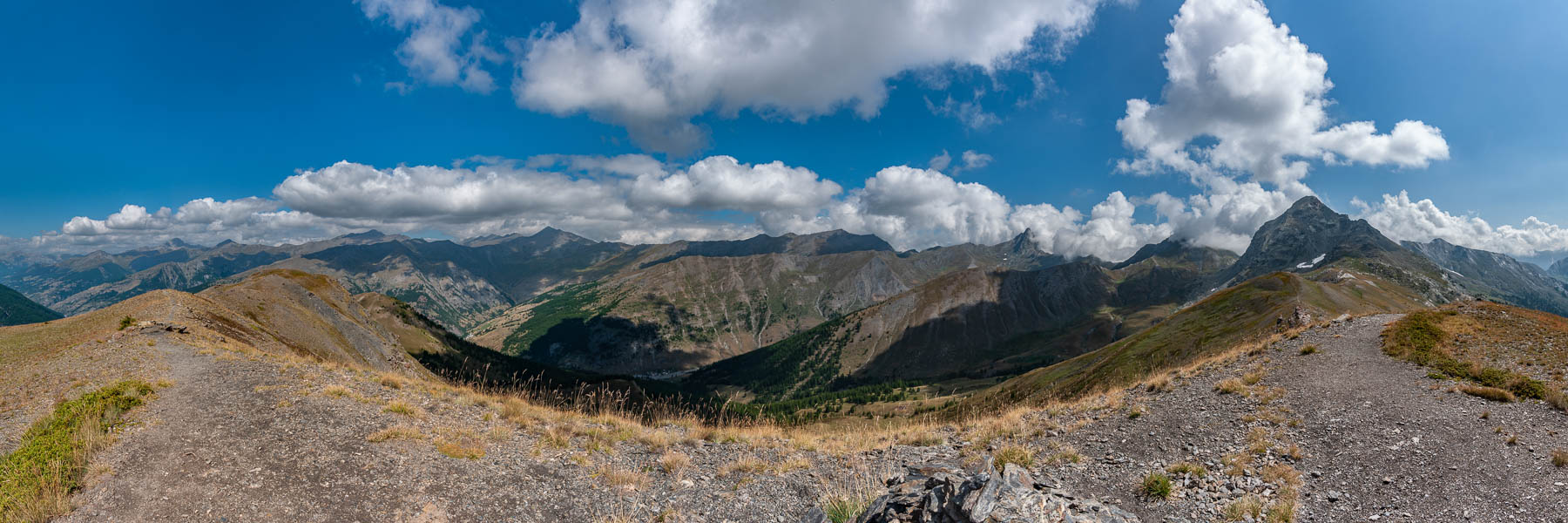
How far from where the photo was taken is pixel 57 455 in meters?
9.00

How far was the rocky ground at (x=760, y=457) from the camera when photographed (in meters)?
8.70

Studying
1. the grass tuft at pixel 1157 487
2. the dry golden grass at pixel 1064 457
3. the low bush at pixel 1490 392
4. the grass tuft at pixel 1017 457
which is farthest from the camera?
the dry golden grass at pixel 1064 457

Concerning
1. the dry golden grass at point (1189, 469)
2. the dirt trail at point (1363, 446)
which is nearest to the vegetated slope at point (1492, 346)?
the dirt trail at point (1363, 446)

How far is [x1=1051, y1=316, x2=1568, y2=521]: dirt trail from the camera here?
8688mm

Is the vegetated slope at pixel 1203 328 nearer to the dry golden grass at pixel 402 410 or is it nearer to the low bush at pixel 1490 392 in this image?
the low bush at pixel 1490 392

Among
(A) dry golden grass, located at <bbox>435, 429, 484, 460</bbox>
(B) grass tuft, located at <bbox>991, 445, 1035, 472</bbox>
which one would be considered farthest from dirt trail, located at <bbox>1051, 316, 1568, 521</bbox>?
(A) dry golden grass, located at <bbox>435, 429, 484, 460</bbox>

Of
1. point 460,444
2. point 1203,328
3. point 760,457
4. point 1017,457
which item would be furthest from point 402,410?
point 1203,328

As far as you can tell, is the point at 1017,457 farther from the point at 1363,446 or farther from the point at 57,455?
the point at 57,455

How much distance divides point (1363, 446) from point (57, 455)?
25.4 m

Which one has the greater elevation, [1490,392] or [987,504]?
[1490,392]

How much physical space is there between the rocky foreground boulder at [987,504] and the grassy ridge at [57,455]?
11902mm

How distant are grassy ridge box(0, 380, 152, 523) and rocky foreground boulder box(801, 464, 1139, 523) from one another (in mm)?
11902

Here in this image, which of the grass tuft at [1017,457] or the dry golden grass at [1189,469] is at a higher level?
the dry golden grass at [1189,469]

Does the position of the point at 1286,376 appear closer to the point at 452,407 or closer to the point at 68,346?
the point at 452,407
